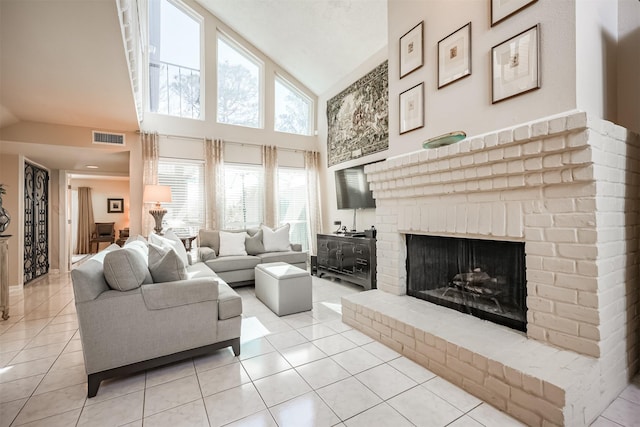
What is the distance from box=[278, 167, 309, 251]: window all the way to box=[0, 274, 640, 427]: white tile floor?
3.51 meters

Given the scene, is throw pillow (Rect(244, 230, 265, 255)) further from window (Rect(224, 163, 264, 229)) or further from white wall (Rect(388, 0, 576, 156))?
white wall (Rect(388, 0, 576, 156))

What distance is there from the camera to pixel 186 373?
1947 mm

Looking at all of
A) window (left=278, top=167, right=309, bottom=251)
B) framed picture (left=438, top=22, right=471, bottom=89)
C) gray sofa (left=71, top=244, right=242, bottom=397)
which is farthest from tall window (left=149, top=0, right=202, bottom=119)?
framed picture (left=438, top=22, right=471, bottom=89)

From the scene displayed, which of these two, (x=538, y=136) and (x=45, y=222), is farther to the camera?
(x=45, y=222)

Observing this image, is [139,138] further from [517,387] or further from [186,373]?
[517,387]

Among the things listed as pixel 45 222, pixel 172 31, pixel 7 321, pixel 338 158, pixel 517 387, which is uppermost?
pixel 172 31

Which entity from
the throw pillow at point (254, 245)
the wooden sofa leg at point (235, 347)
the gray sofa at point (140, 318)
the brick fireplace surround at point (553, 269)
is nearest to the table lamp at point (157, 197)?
the throw pillow at point (254, 245)

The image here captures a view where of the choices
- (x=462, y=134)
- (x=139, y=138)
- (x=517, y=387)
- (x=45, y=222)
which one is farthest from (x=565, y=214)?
(x=45, y=222)

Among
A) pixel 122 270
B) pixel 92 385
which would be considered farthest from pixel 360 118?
pixel 92 385

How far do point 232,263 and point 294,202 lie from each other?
2.25 metres

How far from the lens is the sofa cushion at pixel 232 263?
13.1 ft

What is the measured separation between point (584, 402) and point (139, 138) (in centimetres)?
571

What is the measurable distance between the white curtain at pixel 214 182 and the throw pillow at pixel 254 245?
0.76m

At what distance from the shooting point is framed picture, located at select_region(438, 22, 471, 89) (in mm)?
2170
